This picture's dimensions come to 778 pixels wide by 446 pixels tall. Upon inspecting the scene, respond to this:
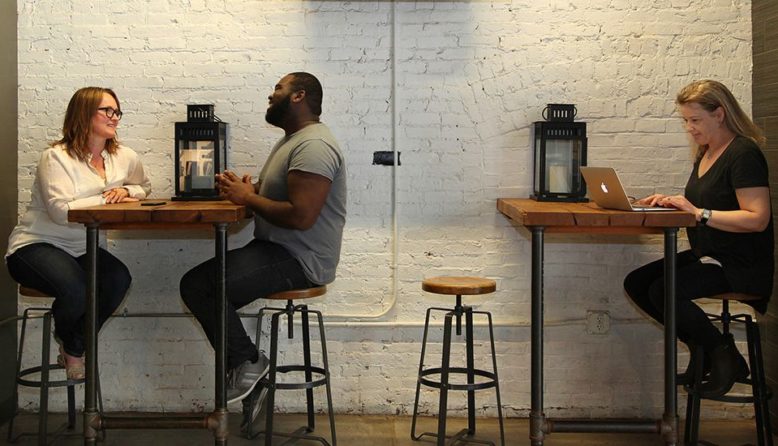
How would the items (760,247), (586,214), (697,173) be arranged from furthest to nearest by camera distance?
(697,173) → (760,247) → (586,214)

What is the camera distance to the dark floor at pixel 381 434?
13.6ft

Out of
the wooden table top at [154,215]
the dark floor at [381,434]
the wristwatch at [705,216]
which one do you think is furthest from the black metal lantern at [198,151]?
the wristwatch at [705,216]

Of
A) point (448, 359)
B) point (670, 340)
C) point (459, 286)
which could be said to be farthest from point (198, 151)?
point (670, 340)

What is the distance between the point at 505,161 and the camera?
455 cm

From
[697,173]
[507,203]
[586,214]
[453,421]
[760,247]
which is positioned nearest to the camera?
[586,214]

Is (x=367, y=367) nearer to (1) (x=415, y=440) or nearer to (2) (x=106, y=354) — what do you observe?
(1) (x=415, y=440)

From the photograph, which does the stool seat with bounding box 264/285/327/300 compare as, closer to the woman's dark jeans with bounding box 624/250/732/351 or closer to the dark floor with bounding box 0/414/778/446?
the dark floor with bounding box 0/414/778/446

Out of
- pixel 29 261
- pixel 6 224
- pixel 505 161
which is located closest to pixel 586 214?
pixel 505 161

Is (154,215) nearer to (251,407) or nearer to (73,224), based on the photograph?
(73,224)

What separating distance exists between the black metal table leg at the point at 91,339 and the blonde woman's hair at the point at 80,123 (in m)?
0.65

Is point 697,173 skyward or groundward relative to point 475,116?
groundward

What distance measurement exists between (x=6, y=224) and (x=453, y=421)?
251 centimetres

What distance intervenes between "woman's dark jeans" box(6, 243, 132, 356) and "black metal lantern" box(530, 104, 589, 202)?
2.16 meters

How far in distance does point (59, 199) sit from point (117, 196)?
Result: 0.25 meters
